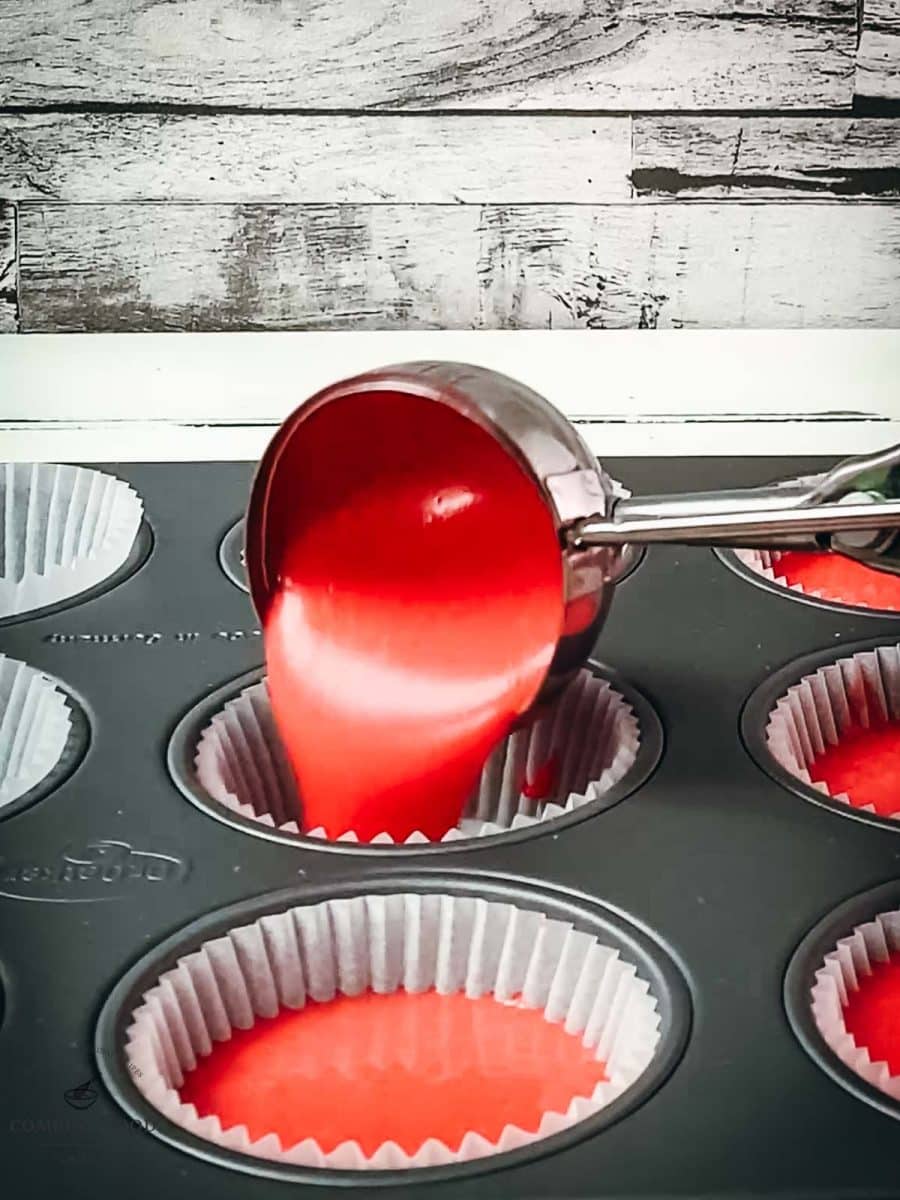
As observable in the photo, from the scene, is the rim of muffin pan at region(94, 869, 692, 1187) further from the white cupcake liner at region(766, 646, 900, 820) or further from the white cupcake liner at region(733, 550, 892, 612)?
the white cupcake liner at region(733, 550, 892, 612)

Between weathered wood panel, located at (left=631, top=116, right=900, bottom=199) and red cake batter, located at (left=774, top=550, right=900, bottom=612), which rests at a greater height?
weathered wood panel, located at (left=631, top=116, right=900, bottom=199)

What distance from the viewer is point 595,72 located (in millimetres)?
1673

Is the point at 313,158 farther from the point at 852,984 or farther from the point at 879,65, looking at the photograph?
the point at 852,984

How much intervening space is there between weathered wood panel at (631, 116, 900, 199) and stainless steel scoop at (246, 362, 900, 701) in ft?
2.63

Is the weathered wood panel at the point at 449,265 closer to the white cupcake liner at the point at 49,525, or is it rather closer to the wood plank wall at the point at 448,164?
the wood plank wall at the point at 448,164

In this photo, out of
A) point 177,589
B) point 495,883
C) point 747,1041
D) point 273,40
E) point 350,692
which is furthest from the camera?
point 273,40

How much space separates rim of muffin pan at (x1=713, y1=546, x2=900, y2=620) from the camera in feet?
3.59

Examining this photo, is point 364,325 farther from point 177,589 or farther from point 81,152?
point 177,589

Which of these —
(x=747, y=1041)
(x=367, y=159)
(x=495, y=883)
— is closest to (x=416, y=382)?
(x=495, y=883)

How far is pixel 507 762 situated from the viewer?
115 centimetres

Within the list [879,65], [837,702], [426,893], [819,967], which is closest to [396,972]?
[426,893]

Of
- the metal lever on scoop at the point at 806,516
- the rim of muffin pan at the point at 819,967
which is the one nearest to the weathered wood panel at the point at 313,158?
the metal lever on scoop at the point at 806,516

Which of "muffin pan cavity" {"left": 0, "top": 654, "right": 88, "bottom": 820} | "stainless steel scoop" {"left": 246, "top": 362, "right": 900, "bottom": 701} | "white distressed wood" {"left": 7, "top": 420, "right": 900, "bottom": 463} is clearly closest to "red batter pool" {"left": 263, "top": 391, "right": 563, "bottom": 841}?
"stainless steel scoop" {"left": 246, "top": 362, "right": 900, "bottom": 701}

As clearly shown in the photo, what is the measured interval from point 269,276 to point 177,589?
0.67m
